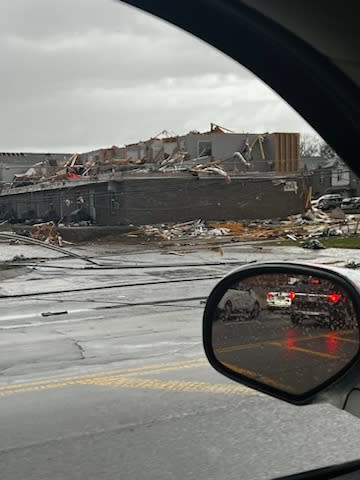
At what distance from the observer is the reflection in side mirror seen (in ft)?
7.22

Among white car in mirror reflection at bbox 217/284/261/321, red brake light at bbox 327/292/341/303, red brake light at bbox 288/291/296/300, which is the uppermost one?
red brake light at bbox 327/292/341/303

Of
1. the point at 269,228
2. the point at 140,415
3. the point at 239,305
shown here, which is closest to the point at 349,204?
the point at 269,228

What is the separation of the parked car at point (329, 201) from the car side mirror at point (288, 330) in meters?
39.5

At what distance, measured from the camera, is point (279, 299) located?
7.82 feet

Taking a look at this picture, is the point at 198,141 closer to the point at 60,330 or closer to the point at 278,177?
the point at 278,177

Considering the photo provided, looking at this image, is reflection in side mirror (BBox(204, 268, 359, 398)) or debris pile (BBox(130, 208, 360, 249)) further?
debris pile (BBox(130, 208, 360, 249))

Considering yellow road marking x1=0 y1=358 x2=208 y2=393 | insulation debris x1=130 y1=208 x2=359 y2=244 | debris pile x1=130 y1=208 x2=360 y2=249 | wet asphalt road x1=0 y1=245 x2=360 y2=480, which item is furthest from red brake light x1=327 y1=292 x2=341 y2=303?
debris pile x1=130 y1=208 x2=360 y2=249

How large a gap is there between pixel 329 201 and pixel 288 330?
4205cm

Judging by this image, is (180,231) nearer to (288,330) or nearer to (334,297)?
(288,330)

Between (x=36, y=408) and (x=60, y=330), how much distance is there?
15.9ft

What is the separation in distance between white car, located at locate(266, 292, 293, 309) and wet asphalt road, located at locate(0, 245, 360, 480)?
5.73 ft

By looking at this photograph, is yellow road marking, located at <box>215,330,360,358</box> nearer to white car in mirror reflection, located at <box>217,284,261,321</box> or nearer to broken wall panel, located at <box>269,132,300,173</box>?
white car in mirror reflection, located at <box>217,284,261,321</box>

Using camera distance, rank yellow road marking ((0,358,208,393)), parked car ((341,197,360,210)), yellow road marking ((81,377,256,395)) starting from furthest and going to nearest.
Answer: parked car ((341,197,360,210))
yellow road marking ((0,358,208,393))
yellow road marking ((81,377,256,395))

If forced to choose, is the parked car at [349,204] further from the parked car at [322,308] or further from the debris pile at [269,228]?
the parked car at [322,308]
